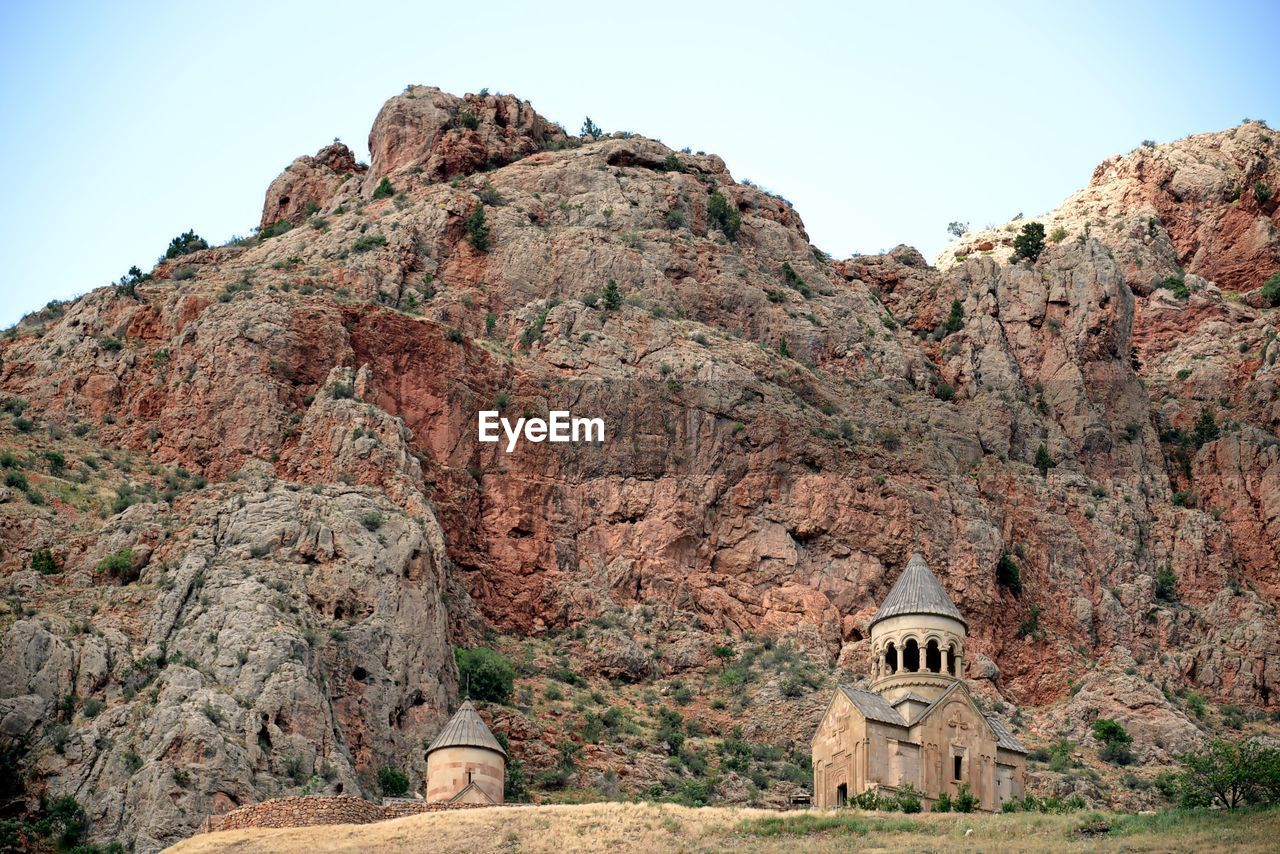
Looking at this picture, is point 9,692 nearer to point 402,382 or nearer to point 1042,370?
point 402,382

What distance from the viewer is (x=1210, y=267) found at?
398 feet

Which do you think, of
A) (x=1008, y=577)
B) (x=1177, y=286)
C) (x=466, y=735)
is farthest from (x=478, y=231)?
(x=1177, y=286)

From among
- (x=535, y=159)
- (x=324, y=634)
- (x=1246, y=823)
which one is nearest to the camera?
(x=1246, y=823)

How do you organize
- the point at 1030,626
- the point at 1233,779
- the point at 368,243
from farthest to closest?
the point at 368,243, the point at 1030,626, the point at 1233,779

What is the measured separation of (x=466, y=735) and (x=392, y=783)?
163 inches

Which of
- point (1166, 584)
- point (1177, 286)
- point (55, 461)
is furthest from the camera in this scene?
point (1177, 286)

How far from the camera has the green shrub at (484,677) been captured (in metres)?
80.2

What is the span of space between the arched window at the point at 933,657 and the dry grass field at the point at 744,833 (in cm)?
824

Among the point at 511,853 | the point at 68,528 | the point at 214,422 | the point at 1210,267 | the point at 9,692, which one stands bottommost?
the point at 511,853

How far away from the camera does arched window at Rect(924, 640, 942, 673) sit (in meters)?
71.0

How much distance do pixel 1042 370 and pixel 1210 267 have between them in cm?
2164

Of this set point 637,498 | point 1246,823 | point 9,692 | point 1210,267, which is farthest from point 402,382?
point 1210,267

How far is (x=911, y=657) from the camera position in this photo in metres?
71.4

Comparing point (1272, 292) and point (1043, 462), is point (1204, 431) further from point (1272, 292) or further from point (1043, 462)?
point (1272, 292)
